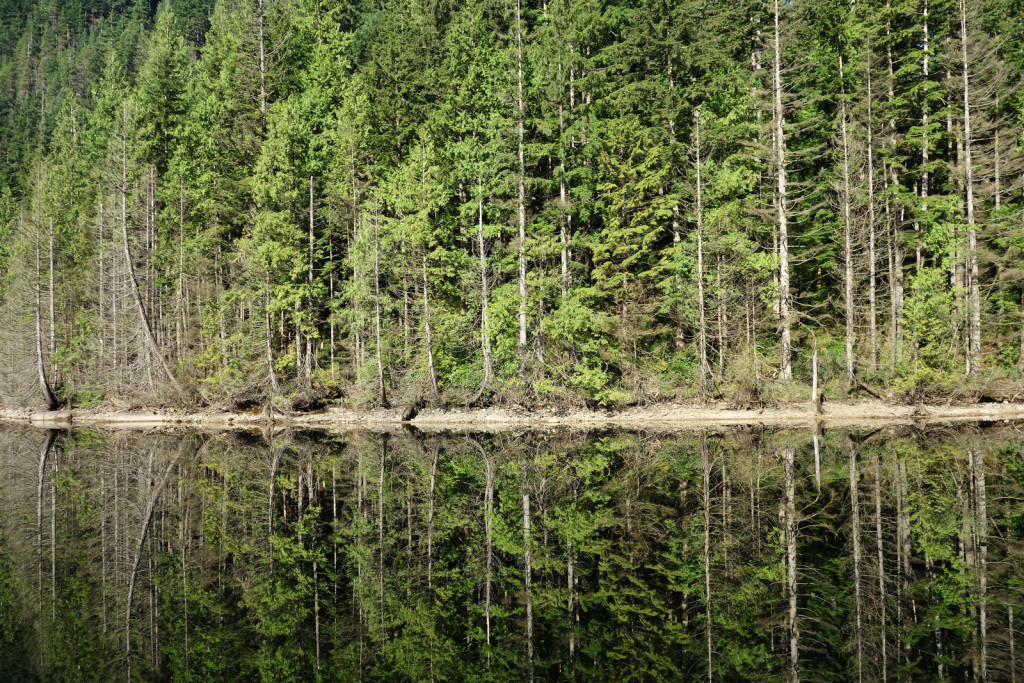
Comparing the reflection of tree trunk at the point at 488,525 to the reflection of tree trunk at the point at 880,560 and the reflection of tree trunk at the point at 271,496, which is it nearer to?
the reflection of tree trunk at the point at 271,496

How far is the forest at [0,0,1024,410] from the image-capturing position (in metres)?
29.6

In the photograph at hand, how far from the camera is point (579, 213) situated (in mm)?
32438

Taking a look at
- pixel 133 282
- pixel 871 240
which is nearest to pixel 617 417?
pixel 871 240

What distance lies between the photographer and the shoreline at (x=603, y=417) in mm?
26250

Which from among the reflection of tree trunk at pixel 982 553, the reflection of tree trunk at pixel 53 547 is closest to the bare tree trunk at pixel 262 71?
the reflection of tree trunk at pixel 53 547

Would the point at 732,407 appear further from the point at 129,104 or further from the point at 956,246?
the point at 129,104

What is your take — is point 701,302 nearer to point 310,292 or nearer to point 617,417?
point 617,417

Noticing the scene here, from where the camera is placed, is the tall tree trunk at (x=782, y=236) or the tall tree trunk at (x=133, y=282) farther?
the tall tree trunk at (x=133, y=282)

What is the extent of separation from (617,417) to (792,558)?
19082 mm

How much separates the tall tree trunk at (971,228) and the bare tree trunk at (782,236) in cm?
678

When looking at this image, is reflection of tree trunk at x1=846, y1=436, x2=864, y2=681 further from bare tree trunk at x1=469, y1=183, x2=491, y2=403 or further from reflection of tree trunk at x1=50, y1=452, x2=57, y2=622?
bare tree trunk at x1=469, y1=183, x2=491, y2=403

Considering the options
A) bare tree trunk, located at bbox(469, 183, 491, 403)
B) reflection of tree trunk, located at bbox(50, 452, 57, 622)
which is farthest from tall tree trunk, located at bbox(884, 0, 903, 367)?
reflection of tree trunk, located at bbox(50, 452, 57, 622)

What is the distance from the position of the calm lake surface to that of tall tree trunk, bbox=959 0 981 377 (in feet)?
36.3

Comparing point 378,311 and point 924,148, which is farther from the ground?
point 924,148
